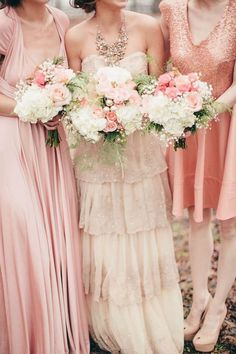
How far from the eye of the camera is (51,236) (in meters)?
3.54

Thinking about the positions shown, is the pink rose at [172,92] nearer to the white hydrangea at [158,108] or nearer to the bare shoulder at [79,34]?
the white hydrangea at [158,108]

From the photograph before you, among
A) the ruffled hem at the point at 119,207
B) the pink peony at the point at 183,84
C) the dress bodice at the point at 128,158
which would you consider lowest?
the ruffled hem at the point at 119,207

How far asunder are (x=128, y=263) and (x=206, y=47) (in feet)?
4.58

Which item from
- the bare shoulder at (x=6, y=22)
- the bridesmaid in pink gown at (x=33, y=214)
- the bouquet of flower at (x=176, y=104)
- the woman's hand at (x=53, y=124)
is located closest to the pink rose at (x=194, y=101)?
the bouquet of flower at (x=176, y=104)

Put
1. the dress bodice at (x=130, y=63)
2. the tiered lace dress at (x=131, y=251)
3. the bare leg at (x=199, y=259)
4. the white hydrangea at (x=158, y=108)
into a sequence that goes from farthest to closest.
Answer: the bare leg at (x=199, y=259)
the tiered lace dress at (x=131, y=251)
the dress bodice at (x=130, y=63)
the white hydrangea at (x=158, y=108)

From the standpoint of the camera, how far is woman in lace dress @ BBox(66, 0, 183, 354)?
11.4ft

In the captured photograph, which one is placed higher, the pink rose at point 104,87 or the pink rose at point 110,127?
the pink rose at point 104,87

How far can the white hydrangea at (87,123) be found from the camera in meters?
3.11

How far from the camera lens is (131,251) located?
3.65 meters

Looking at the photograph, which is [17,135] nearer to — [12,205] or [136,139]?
[12,205]

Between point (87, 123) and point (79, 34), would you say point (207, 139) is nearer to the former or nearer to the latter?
point (87, 123)

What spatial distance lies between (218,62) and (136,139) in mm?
659

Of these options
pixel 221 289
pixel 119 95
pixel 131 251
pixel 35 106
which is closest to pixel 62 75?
pixel 35 106

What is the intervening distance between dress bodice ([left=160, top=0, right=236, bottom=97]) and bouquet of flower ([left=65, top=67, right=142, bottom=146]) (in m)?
0.43
